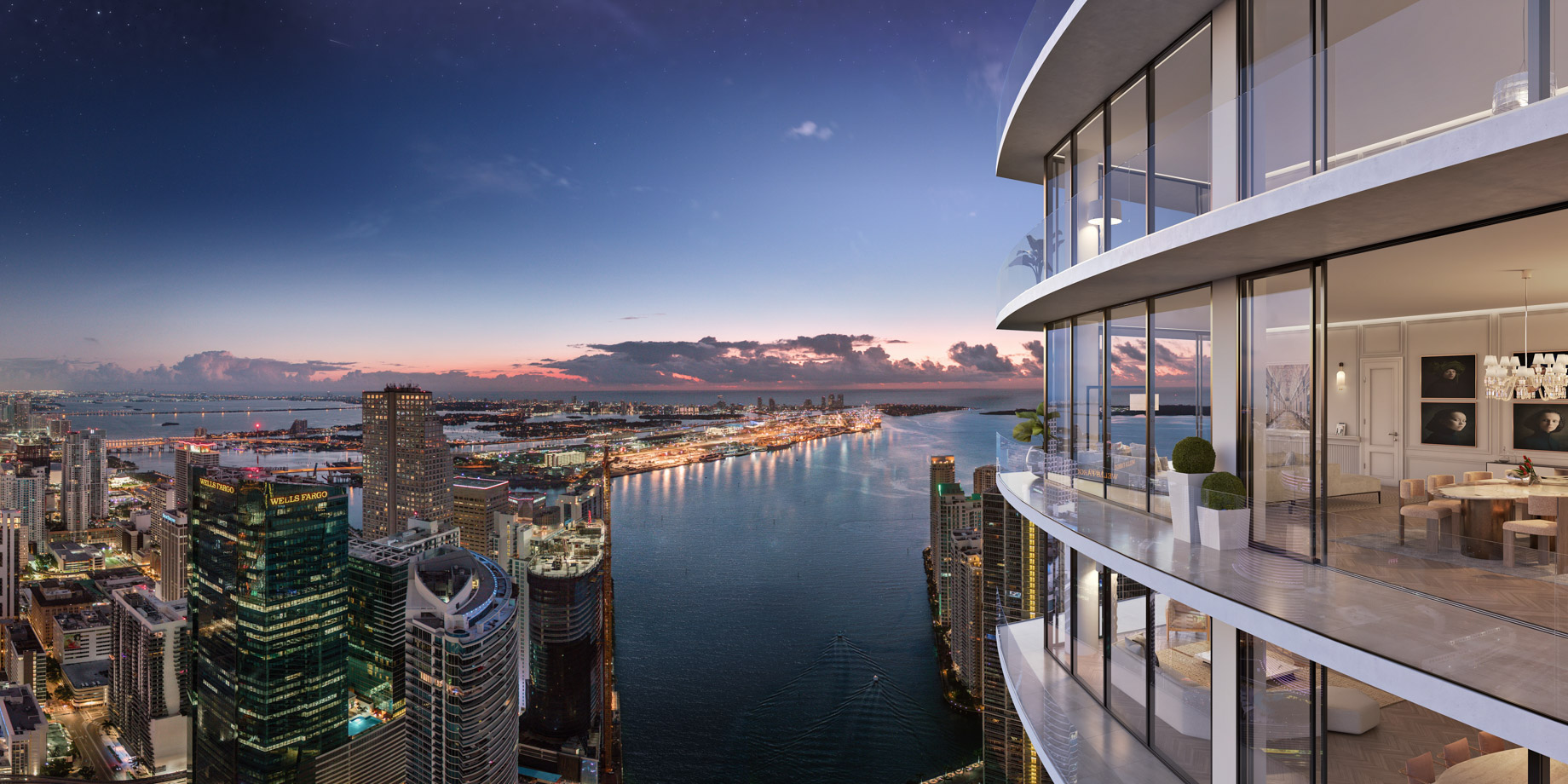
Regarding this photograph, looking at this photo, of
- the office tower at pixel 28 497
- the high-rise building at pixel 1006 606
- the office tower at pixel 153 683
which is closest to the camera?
the high-rise building at pixel 1006 606

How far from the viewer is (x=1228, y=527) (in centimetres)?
420

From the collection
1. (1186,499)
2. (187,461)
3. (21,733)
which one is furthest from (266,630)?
(1186,499)

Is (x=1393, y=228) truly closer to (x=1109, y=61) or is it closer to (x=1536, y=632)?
(x=1536, y=632)

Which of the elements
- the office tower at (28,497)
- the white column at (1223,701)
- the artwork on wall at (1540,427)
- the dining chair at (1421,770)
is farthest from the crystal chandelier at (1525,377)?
the office tower at (28,497)

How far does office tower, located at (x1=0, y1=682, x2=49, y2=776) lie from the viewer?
64.2 ft

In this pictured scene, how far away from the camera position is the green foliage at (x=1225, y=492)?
4164 mm

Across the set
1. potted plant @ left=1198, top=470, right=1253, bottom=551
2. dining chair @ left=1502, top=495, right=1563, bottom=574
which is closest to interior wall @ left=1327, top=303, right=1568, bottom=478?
dining chair @ left=1502, top=495, right=1563, bottom=574

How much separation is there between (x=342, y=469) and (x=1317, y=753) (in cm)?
4618

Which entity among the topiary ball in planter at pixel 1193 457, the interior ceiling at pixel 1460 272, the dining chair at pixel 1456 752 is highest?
the interior ceiling at pixel 1460 272

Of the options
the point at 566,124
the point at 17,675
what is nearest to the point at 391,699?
the point at 17,675

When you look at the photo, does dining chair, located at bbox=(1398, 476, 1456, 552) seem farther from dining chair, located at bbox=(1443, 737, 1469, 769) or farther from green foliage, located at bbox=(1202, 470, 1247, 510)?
dining chair, located at bbox=(1443, 737, 1469, 769)

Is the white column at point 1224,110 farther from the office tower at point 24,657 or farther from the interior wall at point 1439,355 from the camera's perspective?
the office tower at point 24,657

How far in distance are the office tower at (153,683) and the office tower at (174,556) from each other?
6269 millimetres

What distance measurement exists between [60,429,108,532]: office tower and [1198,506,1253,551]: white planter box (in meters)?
49.7
